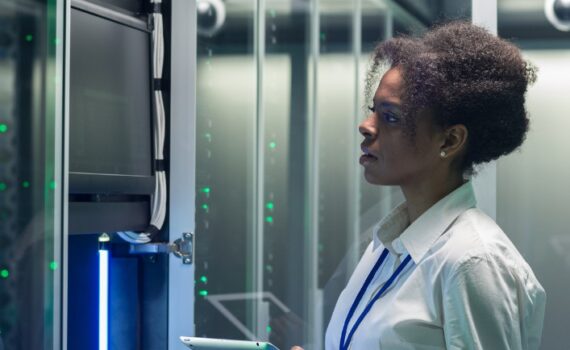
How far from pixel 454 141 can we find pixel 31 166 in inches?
31.5

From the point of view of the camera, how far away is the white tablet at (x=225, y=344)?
1.55 meters

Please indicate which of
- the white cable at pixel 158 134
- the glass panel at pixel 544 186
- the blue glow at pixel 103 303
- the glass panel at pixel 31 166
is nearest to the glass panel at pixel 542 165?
the glass panel at pixel 544 186

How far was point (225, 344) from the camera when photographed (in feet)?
5.21

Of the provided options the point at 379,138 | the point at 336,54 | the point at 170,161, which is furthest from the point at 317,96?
the point at 379,138

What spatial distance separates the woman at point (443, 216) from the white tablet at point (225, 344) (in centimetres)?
14

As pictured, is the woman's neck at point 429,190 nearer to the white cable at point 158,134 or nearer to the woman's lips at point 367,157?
the woman's lips at point 367,157

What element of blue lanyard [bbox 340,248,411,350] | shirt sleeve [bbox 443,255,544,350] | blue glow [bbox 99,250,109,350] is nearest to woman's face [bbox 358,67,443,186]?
blue lanyard [bbox 340,248,411,350]

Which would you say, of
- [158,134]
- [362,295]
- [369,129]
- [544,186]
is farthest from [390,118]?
[544,186]

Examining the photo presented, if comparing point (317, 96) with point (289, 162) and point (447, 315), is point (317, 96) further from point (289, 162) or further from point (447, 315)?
point (447, 315)

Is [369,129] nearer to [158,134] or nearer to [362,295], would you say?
[362,295]

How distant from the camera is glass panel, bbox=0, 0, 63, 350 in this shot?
5.37ft

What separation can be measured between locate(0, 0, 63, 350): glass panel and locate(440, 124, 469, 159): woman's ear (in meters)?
0.74

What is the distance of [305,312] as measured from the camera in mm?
3340

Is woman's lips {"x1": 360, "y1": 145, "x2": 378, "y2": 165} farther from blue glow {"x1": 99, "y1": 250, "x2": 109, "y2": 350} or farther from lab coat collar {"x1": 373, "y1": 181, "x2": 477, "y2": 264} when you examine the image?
blue glow {"x1": 99, "y1": 250, "x2": 109, "y2": 350}
